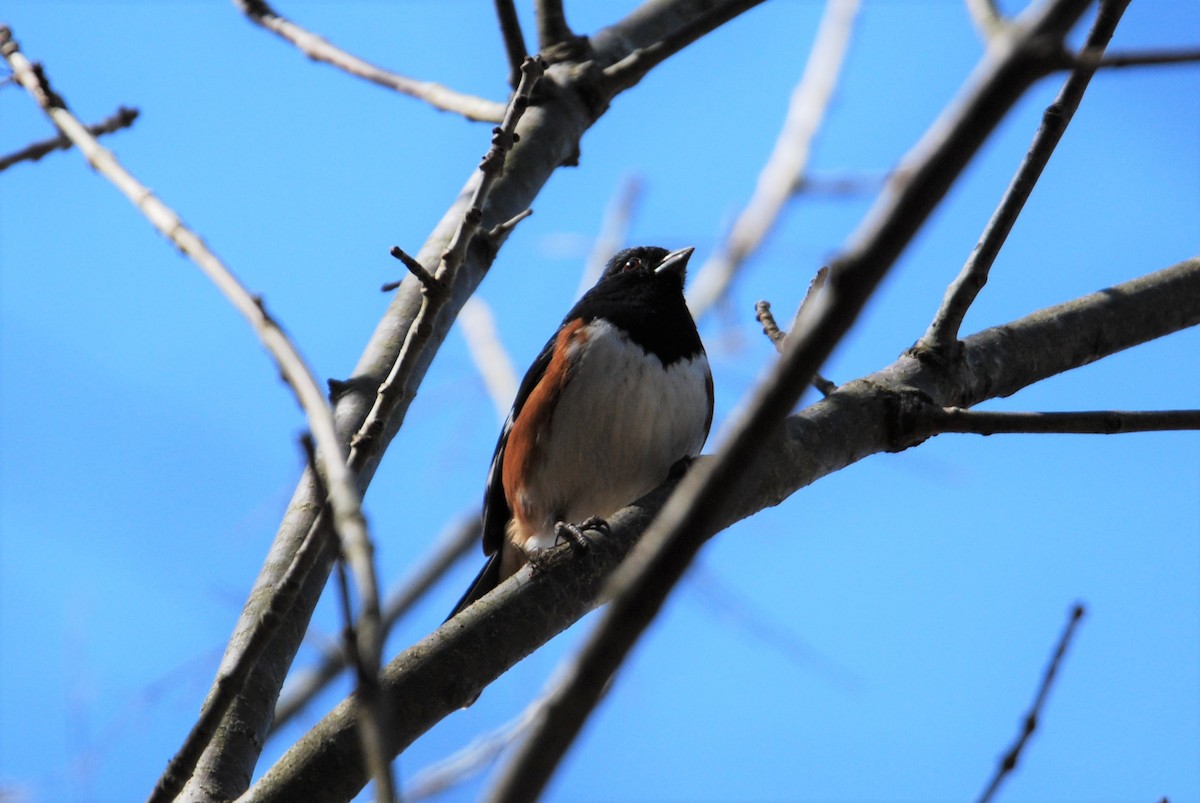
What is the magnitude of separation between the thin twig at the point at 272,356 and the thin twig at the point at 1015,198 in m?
1.53

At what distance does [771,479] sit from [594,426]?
1604 millimetres

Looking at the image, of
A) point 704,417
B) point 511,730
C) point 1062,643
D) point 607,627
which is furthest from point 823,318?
point 704,417

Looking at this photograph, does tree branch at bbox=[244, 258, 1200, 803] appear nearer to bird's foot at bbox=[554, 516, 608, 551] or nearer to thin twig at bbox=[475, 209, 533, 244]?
bird's foot at bbox=[554, 516, 608, 551]

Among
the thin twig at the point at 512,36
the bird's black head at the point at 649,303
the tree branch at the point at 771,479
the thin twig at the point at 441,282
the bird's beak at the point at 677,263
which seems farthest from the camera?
the bird's beak at the point at 677,263

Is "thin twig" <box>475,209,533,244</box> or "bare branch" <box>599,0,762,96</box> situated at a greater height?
"bare branch" <box>599,0,762,96</box>

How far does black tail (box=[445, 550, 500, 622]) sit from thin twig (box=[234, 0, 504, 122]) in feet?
5.34

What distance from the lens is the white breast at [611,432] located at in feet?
13.4

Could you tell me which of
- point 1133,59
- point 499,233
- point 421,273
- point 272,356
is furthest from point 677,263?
point 1133,59

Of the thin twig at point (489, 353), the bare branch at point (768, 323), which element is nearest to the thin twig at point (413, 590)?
the thin twig at point (489, 353)

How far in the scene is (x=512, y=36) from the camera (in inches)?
140

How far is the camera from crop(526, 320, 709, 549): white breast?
13.4 feet

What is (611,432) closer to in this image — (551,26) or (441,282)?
(551,26)

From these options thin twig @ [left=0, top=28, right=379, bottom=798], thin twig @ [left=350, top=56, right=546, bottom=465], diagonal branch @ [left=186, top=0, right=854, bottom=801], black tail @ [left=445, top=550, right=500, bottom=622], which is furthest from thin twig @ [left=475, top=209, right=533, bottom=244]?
black tail @ [left=445, top=550, right=500, bottom=622]

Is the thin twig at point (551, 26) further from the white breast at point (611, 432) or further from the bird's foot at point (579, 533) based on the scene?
the bird's foot at point (579, 533)
